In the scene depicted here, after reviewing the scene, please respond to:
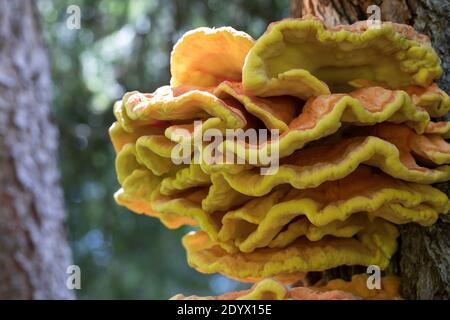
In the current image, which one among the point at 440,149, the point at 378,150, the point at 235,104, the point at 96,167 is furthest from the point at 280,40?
the point at 96,167

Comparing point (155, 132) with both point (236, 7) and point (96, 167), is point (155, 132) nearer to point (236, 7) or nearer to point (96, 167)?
point (236, 7)

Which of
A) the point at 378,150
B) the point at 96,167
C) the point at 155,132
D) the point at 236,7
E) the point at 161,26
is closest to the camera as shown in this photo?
the point at 378,150

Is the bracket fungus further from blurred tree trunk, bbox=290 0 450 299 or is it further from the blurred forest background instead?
the blurred forest background

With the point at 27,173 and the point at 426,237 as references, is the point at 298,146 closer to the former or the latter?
the point at 426,237

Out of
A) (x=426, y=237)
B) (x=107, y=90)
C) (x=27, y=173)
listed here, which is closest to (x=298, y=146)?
(x=426, y=237)

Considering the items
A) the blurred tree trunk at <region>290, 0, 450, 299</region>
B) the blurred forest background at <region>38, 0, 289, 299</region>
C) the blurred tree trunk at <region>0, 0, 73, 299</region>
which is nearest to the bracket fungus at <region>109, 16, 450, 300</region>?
the blurred tree trunk at <region>290, 0, 450, 299</region>

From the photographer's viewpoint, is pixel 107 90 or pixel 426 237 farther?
pixel 107 90

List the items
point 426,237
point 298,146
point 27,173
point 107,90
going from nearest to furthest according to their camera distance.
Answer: point 298,146
point 426,237
point 27,173
point 107,90
